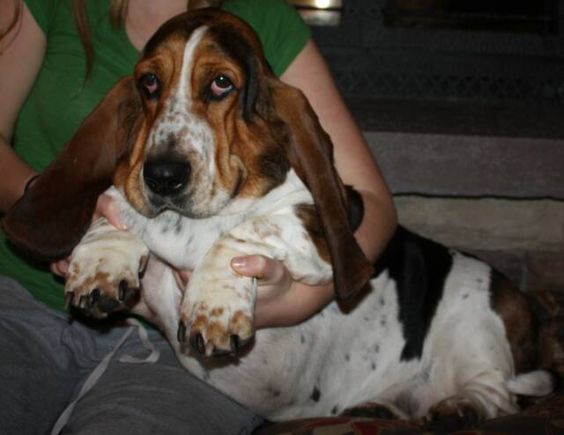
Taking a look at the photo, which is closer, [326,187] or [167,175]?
[167,175]

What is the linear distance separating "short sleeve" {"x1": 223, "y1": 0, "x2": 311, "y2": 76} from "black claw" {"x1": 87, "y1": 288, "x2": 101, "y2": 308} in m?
0.78

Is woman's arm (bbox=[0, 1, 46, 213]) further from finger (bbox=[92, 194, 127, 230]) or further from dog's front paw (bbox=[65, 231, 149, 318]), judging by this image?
dog's front paw (bbox=[65, 231, 149, 318])

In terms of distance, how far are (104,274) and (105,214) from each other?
196 millimetres

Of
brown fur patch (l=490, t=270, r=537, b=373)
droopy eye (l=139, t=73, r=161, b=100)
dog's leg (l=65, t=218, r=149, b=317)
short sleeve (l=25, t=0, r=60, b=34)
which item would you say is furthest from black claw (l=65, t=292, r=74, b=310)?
brown fur patch (l=490, t=270, r=537, b=373)

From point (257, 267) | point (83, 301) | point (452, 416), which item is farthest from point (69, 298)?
point (452, 416)

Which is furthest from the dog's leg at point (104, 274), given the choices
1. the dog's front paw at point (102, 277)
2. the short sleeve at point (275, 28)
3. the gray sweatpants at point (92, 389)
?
the short sleeve at point (275, 28)

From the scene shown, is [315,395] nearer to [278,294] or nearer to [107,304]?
[278,294]

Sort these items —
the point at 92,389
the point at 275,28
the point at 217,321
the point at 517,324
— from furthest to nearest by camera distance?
the point at 517,324, the point at 275,28, the point at 92,389, the point at 217,321

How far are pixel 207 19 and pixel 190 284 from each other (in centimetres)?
50

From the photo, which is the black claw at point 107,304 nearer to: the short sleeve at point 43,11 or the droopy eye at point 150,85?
Answer: the droopy eye at point 150,85

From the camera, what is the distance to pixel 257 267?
4.84ft

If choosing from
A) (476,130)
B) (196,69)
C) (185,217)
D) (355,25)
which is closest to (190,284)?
(185,217)

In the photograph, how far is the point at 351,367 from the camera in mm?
2018

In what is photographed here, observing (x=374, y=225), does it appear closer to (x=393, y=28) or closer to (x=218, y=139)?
(x=218, y=139)
